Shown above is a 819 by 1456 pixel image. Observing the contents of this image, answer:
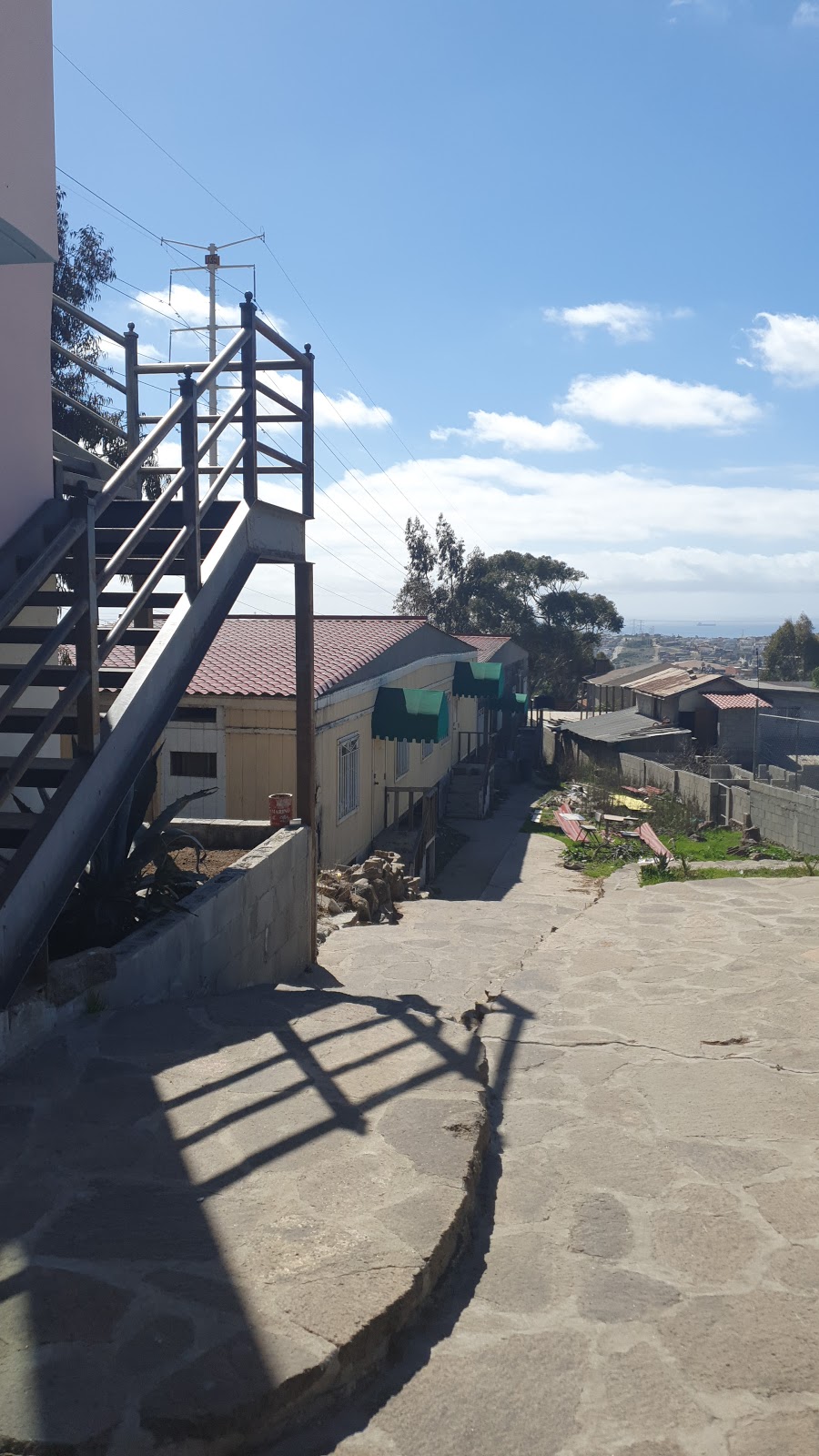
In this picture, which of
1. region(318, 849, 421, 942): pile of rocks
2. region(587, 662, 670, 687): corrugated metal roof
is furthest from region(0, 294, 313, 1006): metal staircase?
region(587, 662, 670, 687): corrugated metal roof

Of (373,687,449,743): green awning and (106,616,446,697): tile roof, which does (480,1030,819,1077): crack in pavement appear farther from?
(373,687,449,743): green awning

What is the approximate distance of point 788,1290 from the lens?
114 inches

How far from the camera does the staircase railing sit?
3977 millimetres

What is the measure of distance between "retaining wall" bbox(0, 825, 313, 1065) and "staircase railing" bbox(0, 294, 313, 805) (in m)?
0.89

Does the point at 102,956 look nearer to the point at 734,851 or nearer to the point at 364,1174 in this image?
the point at 364,1174

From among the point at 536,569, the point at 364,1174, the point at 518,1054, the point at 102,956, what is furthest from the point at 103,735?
the point at 536,569

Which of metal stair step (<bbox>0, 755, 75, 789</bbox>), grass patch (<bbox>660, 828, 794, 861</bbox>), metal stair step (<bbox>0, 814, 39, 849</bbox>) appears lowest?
grass patch (<bbox>660, 828, 794, 861</bbox>)

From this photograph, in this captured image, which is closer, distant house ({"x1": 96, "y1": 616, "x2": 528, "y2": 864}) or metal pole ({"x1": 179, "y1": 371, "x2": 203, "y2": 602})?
metal pole ({"x1": 179, "y1": 371, "x2": 203, "y2": 602})

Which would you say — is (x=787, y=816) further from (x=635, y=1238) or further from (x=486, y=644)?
(x=486, y=644)

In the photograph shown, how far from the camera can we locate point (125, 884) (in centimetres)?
508

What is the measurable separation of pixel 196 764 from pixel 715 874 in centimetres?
695

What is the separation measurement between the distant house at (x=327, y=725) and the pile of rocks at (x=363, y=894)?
1681 mm

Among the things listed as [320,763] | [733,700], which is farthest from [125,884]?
[733,700]

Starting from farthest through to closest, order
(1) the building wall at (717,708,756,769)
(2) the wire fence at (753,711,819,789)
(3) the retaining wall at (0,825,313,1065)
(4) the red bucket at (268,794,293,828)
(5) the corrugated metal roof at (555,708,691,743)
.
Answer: (5) the corrugated metal roof at (555,708,691,743)
(1) the building wall at (717,708,756,769)
(2) the wire fence at (753,711,819,789)
(4) the red bucket at (268,794,293,828)
(3) the retaining wall at (0,825,313,1065)
